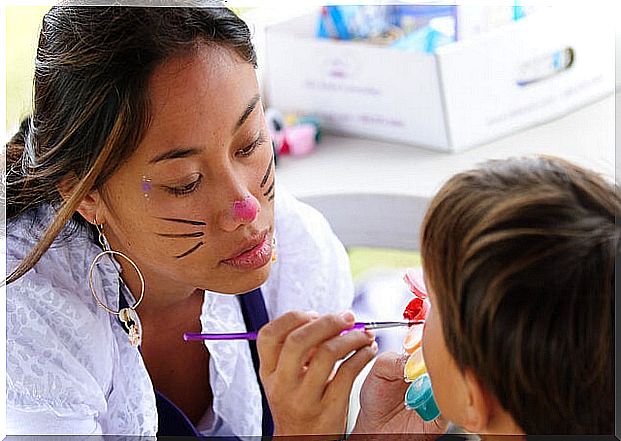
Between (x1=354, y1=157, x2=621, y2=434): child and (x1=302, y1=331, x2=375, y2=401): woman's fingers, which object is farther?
(x1=302, y1=331, x2=375, y2=401): woman's fingers

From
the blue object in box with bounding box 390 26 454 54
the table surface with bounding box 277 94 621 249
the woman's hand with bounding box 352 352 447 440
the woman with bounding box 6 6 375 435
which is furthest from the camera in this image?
the blue object in box with bounding box 390 26 454 54

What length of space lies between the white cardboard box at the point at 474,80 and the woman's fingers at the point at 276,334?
15.7 inches

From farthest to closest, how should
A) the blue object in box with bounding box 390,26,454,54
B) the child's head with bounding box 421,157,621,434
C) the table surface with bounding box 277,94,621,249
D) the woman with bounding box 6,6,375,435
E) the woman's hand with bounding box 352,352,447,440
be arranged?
the blue object in box with bounding box 390,26,454,54, the table surface with bounding box 277,94,621,249, the woman's hand with bounding box 352,352,447,440, the woman with bounding box 6,6,375,435, the child's head with bounding box 421,157,621,434

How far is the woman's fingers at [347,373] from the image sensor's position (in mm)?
659

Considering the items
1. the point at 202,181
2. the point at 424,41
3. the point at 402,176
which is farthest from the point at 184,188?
the point at 424,41

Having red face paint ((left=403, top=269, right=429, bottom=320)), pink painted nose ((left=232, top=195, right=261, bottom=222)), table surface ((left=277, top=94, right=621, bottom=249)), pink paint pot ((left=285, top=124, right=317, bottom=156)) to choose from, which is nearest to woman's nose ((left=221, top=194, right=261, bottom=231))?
pink painted nose ((left=232, top=195, right=261, bottom=222))

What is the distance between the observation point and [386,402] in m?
0.70

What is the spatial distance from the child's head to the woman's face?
14cm

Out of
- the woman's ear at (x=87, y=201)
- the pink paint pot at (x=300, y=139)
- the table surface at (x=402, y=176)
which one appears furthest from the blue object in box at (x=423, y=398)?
the pink paint pot at (x=300, y=139)

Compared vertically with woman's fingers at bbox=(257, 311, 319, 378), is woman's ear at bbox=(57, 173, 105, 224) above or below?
above

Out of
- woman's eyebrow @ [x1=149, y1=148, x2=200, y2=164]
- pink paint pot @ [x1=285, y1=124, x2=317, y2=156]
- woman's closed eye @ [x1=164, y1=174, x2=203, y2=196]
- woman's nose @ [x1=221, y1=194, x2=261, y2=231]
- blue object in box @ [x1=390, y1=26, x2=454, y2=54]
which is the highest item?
woman's eyebrow @ [x1=149, y1=148, x2=200, y2=164]

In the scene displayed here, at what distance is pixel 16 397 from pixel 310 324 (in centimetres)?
20

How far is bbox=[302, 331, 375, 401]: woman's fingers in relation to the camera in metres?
0.64

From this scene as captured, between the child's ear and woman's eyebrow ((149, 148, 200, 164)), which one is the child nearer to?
the child's ear
